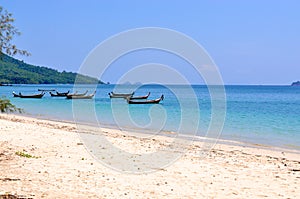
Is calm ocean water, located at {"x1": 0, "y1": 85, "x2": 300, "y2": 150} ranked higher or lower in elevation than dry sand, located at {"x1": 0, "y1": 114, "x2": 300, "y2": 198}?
higher

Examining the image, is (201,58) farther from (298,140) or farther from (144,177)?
(298,140)

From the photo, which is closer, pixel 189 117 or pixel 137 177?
pixel 137 177

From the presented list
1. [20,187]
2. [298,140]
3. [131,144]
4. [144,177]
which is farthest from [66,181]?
[298,140]

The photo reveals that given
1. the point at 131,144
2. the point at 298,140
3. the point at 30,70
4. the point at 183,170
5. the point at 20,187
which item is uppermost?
the point at 30,70

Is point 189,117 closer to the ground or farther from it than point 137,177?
farther from it

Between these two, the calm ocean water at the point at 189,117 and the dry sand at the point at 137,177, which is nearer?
the dry sand at the point at 137,177

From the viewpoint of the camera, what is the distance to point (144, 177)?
841 centimetres

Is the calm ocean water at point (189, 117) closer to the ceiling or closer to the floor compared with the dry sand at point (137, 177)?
closer to the ceiling

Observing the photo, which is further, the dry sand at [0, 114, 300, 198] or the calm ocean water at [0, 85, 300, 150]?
the calm ocean water at [0, 85, 300, 150]

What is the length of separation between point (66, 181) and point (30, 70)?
447 ft

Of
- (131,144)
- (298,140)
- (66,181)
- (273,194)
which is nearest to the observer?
(273,194)

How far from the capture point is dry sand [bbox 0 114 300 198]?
6.96 meters

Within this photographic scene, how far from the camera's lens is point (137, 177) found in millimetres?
8406

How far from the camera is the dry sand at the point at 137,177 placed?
6.96 meters
